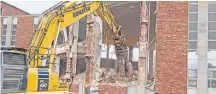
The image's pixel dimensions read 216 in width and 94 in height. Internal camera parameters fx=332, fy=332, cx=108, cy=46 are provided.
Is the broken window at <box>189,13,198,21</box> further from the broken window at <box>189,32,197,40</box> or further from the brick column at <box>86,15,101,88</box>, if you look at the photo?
the brick column at <box>86,15,101,88</box>

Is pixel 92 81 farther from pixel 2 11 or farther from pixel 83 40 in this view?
pixel 2 11

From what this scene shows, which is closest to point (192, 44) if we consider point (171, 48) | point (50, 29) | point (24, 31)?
point (171, 48)

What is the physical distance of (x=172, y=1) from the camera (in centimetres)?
1305

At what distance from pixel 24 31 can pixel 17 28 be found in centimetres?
67

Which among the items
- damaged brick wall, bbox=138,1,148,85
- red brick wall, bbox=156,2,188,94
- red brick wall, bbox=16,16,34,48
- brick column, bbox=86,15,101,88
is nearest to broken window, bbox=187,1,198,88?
red brick wall, bbox=156,2,188,94

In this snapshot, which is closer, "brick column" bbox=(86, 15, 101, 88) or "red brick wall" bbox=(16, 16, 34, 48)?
"brick column" bbox=(86, 15, 101, 88)

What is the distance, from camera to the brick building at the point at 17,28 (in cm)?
2395

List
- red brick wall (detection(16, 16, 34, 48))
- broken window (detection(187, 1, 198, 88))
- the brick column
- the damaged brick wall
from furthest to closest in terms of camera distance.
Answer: red brick wall (detection(16, 16, 34, 48)) → the brick column → the damaged brick wall → broken window (detection(187, 1, 198, 88))

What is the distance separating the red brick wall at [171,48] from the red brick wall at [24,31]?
13.2m

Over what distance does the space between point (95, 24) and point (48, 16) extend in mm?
10668

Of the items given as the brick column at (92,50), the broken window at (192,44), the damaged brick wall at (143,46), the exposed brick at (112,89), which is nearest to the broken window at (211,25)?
the broken window at (192,44)

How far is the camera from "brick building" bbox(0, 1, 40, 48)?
2395 cm

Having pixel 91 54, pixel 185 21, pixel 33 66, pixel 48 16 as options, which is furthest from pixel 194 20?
pixel 91 54

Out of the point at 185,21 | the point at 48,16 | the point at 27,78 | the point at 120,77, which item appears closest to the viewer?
the point at 27,78
